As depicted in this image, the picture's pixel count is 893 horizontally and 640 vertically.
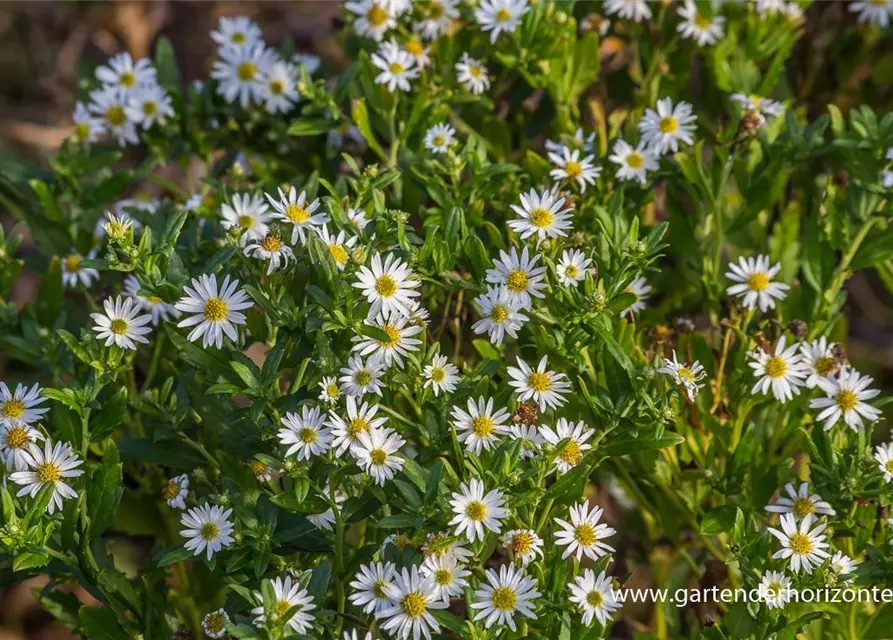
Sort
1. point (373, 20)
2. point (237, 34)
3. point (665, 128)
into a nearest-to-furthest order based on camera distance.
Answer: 1. point (665, 128)
2. point (373, 20)
3. point (237, 34)

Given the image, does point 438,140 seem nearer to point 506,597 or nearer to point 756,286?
point 756,286

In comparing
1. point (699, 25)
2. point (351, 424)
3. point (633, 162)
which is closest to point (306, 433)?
point (351, 424)

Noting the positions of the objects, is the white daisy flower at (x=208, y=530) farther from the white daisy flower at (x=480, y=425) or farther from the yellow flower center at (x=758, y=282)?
the yellow flower center at (x=758, y=282)

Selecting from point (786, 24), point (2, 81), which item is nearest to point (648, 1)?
point (786, 24)

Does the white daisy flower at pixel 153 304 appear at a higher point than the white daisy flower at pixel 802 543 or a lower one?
higher

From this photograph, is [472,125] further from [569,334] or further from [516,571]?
[516,571]

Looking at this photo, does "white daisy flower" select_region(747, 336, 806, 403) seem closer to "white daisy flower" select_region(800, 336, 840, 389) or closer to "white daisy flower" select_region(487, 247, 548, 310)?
"white daisy flower" select_region(800, 336, 840, 389)

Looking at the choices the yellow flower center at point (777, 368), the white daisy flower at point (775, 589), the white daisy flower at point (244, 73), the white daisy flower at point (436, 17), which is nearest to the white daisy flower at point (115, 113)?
the white daisy flower at point (244, 73)
